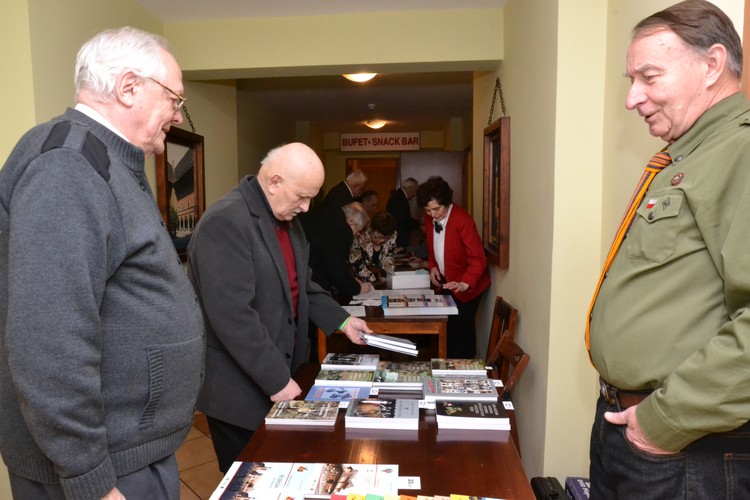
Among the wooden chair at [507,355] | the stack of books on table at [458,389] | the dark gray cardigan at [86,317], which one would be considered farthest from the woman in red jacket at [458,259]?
the dark gray cardigan at [86,317]

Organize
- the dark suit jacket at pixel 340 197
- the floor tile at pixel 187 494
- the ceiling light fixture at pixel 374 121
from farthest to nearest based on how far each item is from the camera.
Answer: the ceiling light fixture at pixel 374 121
the dark suit jacket at pixel 340 197
the floor tile at pixel 187 494

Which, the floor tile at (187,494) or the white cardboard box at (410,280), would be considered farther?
the white cardboard box at (410,280)

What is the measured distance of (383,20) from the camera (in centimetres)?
380

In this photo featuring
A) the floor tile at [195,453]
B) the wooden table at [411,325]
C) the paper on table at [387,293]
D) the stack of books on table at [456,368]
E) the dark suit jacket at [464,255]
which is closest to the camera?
the stack of books on table at [456,368]

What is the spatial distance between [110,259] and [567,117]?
6.18 feet

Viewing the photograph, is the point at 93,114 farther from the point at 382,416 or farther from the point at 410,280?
the point at 410,280

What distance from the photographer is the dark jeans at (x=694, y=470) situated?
112cm

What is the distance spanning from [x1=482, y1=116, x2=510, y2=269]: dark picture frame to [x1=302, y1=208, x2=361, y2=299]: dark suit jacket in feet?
3.34

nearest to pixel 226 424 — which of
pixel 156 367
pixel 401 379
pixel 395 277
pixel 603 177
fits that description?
pixel 401 379

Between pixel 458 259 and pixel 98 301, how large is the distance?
334cm

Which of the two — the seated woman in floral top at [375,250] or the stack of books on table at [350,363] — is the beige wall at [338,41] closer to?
the seated woman in floral top at [375,250]

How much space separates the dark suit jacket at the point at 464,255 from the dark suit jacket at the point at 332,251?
2.64 ft

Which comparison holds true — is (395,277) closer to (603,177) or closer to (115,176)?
(603,177)

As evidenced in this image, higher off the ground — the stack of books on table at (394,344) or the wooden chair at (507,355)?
the stack of books on table at (394,344)
